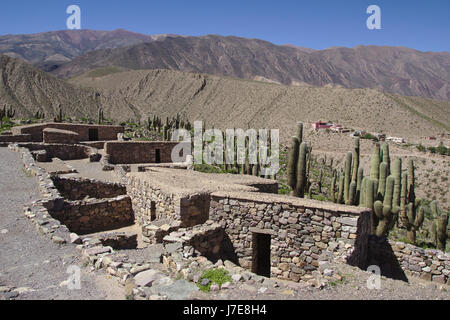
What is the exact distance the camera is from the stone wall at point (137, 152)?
2089 centimetres

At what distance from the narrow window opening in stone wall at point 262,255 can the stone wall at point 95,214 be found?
4.76 meters

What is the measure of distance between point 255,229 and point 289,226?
2.86 ft

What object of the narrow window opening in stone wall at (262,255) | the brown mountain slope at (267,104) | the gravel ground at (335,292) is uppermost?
the brown mountain slope at (267,104)

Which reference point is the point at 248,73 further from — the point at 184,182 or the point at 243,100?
the point at 184,182

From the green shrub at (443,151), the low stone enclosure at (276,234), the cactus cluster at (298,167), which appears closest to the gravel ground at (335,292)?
the low stone enclosure at (276,234)

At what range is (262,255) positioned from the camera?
9.78 meters

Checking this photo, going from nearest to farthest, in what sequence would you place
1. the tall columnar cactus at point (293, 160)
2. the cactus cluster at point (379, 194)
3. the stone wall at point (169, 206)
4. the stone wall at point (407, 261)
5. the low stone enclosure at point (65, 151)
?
the stone wall at point (407, 261)
the stone wall at point (169, 206)
the cactus cluster at point (379, 194)
the tall columnar cactus at point (293, 160)
the low stone enclosure at point (65, 151)

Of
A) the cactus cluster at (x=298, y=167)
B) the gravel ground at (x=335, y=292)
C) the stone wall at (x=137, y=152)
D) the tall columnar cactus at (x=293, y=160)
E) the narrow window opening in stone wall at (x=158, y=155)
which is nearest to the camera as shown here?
the gravel ground at (x=335, y=292)

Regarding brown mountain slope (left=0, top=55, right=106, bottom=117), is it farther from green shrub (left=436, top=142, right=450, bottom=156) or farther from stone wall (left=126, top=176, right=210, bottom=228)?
stone wall (left=126, top=176, right=210, bottom=228)

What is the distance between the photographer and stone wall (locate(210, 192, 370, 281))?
793 centimetres

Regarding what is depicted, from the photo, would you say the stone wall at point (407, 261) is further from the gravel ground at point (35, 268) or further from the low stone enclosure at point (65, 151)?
the low stone enclosure at point (65, 151)

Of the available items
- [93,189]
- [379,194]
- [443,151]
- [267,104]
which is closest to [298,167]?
[379,194]

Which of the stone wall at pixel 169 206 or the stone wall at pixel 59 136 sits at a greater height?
the stone wall at pixel 59 136

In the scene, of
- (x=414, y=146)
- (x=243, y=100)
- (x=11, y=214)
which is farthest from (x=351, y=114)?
(x=11, y=214)
